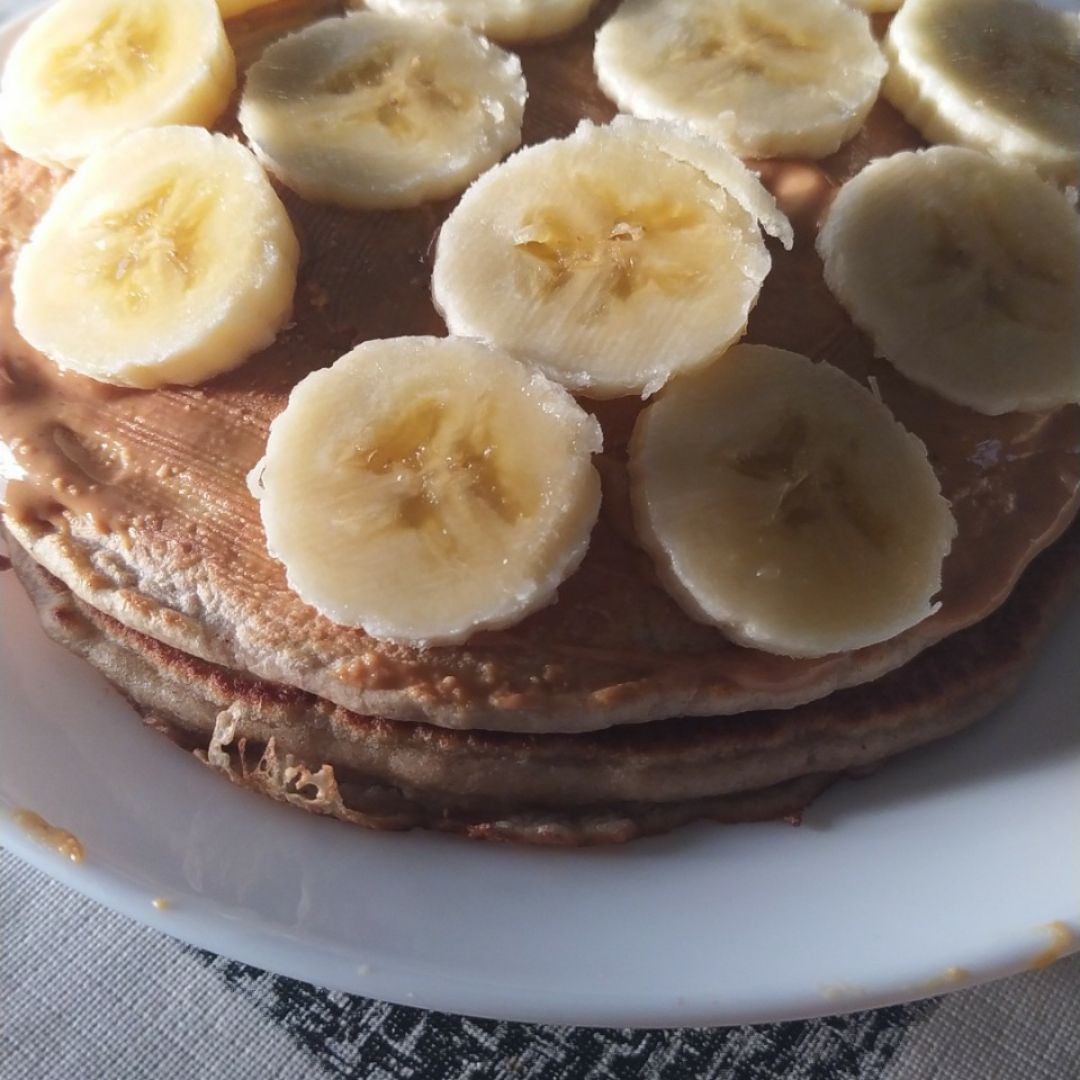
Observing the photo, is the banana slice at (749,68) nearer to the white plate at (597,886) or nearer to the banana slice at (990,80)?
the banana slice at (990,80)

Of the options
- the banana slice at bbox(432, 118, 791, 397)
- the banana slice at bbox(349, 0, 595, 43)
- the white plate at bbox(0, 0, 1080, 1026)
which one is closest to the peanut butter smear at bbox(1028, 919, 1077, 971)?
the white plate at bbox(0, 0, 1080, 1026)

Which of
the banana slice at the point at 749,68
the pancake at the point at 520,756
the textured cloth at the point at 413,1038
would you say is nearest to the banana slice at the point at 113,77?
the banana slice at the point at 749,68

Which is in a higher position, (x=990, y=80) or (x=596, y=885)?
(x=990, y=80)

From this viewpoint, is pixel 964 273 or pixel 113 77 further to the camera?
pixel 113 77

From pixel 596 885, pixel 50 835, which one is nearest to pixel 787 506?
pixel 596 885

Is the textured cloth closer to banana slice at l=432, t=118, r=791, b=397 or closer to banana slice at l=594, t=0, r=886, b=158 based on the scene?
banana slice at l=432, t=118, r=791, b=397

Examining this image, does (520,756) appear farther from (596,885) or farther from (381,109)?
(381,109)

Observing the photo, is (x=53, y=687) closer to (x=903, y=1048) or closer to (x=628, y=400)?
(x=628, y=400)
